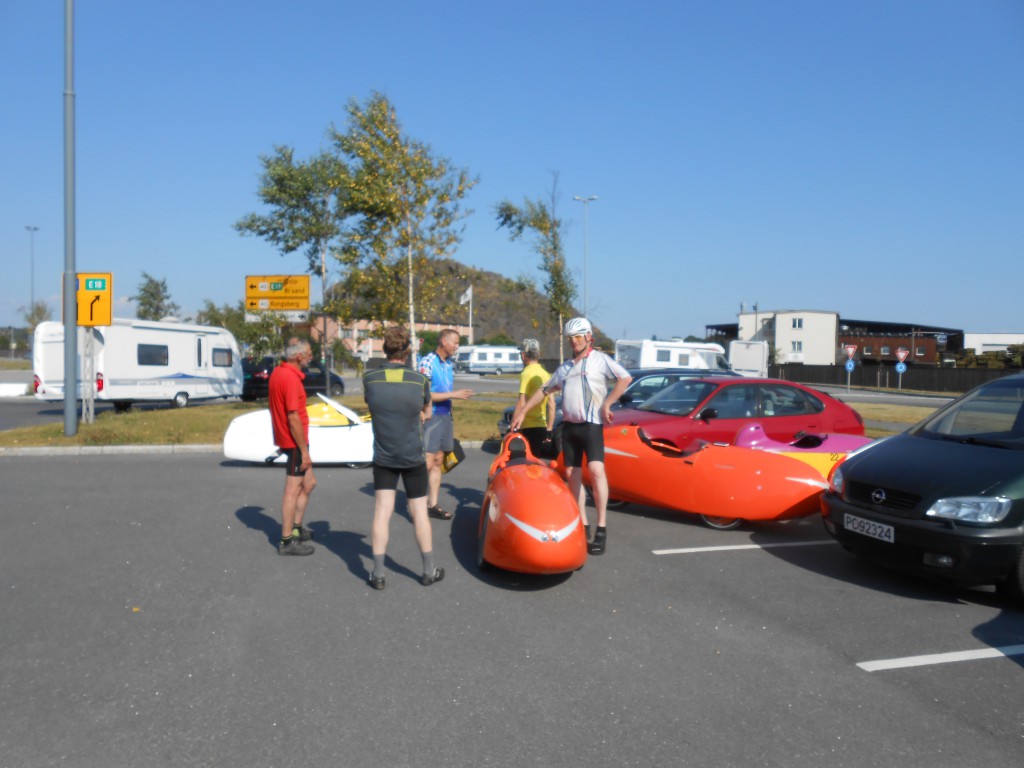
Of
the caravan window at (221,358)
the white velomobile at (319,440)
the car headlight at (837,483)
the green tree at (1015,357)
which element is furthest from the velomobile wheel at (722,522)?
the green tree at (1015,357)

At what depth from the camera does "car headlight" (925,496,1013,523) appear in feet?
18.3

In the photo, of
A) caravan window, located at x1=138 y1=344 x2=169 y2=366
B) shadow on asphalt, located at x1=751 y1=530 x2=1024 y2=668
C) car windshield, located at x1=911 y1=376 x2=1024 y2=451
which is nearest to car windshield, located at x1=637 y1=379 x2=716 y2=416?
shadow on asphalt, located at x1=751 y1=530 x2=1024 y2=668

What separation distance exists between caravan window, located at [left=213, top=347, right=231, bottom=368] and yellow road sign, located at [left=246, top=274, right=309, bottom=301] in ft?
19.4

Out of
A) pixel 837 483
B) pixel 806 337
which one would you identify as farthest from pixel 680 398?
pixel 806 337

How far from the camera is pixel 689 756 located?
3555 millimetres

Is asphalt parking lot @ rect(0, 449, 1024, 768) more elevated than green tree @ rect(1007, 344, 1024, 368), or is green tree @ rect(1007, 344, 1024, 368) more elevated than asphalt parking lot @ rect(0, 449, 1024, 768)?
green tree @ rect(1007, 344, 1024, 368)

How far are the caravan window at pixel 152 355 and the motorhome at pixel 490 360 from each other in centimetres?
4172

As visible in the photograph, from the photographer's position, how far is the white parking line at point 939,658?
4.61 meters

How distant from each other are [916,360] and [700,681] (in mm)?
87897

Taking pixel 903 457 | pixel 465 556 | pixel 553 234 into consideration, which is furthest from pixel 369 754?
pixel 553 234

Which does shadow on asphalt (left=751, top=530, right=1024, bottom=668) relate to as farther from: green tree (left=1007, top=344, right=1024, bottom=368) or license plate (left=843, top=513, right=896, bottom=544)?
green tree (left=1007, top=344, right=1024, bottom=368)

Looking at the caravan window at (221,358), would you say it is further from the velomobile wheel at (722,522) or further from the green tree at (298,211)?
the velomobile wheel at (722,522)

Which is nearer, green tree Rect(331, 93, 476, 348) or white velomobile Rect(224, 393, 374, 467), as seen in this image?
white velomobile Rect(224, 393, 374, 467)

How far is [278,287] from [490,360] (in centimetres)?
4489
